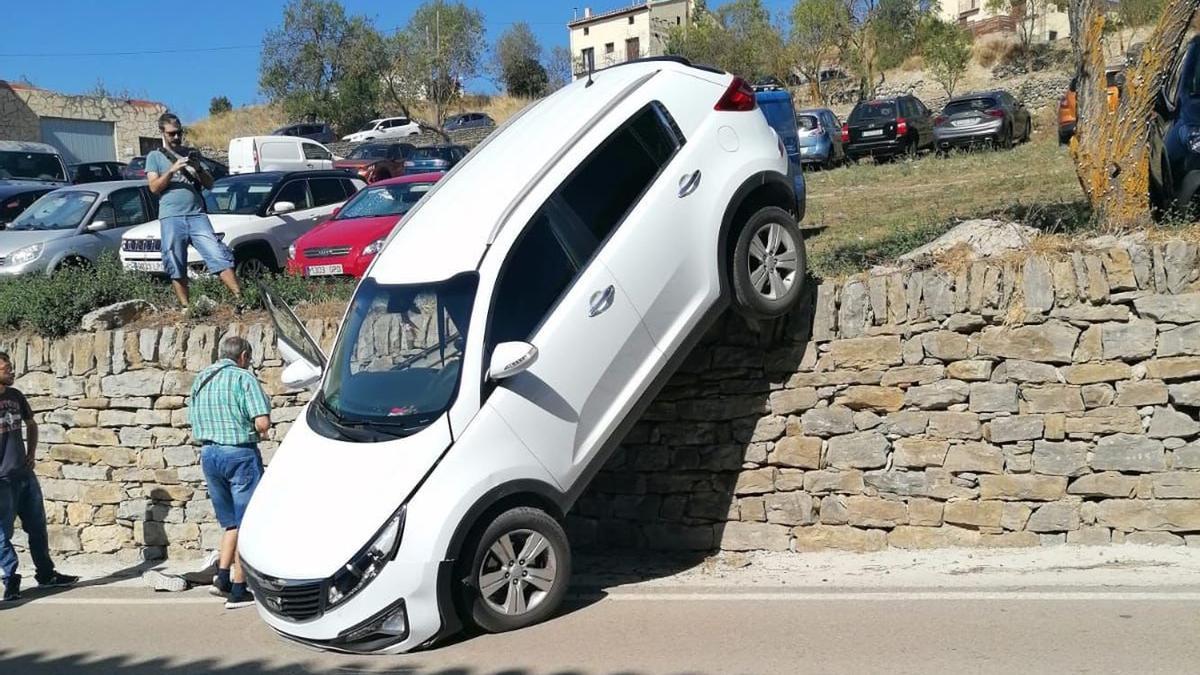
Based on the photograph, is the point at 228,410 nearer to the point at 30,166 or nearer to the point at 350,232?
the point at 350,232

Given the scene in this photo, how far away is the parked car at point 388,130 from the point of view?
46062 millimetres

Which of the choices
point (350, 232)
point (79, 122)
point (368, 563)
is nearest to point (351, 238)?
point (350, 232)

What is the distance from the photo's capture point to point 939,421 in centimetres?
772

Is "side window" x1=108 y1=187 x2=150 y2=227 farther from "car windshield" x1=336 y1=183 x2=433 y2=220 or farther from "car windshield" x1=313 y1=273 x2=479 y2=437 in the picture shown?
"car windshield" x1=313 y1=273 x2=479 y2=437

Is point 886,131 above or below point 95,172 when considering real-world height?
below

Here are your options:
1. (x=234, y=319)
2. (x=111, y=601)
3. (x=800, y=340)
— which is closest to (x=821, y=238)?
(x=800, y=340)

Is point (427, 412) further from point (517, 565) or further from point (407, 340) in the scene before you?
point (517, 565)

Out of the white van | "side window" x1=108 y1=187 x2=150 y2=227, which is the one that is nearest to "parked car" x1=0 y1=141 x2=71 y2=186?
the white van

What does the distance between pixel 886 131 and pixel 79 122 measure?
35199 millimetres

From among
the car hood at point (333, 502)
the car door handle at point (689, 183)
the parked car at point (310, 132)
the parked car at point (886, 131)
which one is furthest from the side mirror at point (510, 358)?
the parked car at point (310, 132)

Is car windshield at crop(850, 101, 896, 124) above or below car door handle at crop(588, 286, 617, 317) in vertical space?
above

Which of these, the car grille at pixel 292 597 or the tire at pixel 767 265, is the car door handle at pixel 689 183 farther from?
the car grille at pixel 292 597

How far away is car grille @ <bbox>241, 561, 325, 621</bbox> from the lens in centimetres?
609

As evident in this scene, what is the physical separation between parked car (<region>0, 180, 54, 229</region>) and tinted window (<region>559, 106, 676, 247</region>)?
14.9m
